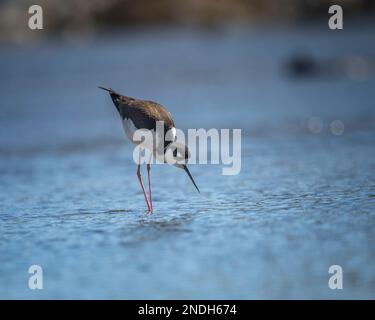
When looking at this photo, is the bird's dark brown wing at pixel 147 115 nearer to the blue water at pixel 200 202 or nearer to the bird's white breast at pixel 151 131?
the bird's white breast at pixel 151 131

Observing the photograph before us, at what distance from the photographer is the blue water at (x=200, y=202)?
6309 mm

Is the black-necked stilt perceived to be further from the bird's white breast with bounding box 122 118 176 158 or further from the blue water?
the blue water

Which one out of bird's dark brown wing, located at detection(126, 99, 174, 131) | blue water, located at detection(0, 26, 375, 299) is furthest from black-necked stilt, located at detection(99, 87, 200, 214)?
blue water, located at detection(0, 26, 375, 299)

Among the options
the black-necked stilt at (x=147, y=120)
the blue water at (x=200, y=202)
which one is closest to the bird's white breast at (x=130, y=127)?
the black-necked stilt at (x=147, y=120)

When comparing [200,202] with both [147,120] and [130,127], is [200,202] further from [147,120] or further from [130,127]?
[130,127]

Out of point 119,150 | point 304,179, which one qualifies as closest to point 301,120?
point 119,150

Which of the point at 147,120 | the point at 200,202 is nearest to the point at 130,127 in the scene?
the point at 147,120

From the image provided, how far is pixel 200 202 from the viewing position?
9.04 meters

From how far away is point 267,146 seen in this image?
13305mm

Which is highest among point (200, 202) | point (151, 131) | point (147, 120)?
point (147, 120)

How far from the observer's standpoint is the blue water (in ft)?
20.7
